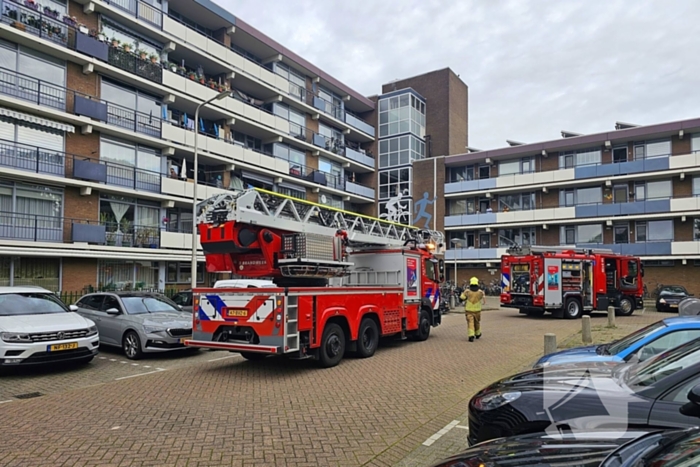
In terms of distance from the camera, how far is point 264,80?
102 ft

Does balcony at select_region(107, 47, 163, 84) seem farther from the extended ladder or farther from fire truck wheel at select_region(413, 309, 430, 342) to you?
fire truck wheel at select_region(413, 309, 430, 342)

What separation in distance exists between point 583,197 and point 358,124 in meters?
18.7

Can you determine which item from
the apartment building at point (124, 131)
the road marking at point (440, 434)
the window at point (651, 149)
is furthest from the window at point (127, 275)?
the window at point (651, 149)

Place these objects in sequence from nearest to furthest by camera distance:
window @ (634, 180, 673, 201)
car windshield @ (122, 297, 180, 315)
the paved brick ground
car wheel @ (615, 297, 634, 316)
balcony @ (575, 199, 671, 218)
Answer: the paved brick ground
car windshield @ (122, 297, 180, 315)
car wheel @ (615, 297, 634, 316)
balcony @ (575, 199, 671, 218)
window @ (634, 180, 673, 201)

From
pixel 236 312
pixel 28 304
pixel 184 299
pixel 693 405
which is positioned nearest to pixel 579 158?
pixel 184 299

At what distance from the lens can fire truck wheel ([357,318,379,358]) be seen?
10836mm

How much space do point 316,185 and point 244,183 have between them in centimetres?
660

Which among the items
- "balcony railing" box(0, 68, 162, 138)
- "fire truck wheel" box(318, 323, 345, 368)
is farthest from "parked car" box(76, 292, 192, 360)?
"balcony railing" box(0, 68, 162, 138)

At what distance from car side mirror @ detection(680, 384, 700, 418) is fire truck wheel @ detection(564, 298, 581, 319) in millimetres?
19209

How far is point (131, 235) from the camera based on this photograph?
23.3 metres

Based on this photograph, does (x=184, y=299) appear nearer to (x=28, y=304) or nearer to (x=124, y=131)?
(x=28, y=304)

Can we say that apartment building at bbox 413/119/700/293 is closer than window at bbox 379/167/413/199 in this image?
Yes

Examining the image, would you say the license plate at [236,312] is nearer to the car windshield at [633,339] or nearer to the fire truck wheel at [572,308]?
the car windshield at [633,339]

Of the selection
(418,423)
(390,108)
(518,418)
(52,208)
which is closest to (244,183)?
(52,208)
